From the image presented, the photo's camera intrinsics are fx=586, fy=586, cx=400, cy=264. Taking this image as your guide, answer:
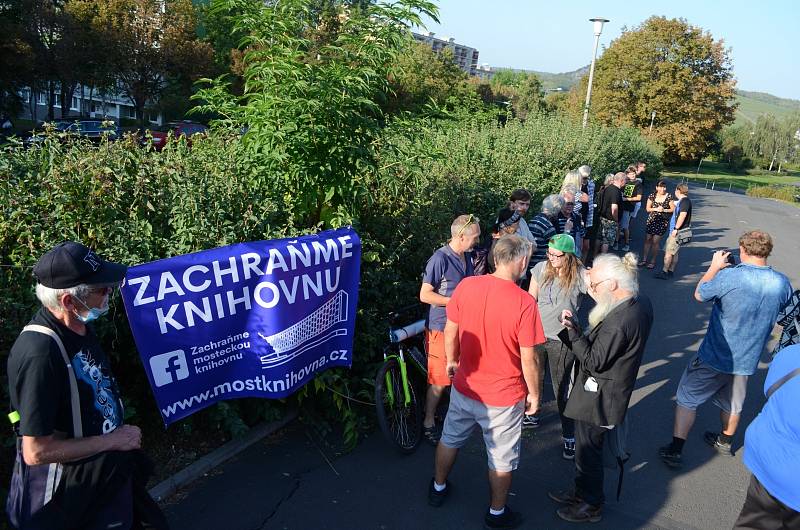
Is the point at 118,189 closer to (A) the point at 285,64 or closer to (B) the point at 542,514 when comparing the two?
(A) the point at 285,64

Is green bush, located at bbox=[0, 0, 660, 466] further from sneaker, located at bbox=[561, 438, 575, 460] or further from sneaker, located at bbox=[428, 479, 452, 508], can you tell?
sneaker, located at bbox=[561, 438, 575, 460]

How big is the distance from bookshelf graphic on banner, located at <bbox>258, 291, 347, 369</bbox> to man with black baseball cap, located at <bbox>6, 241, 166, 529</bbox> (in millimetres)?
1459

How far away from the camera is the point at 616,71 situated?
4653cm

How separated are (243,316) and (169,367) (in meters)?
0.55

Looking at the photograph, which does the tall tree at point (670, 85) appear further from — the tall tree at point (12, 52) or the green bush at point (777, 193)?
the tall tree at point (12, 52)

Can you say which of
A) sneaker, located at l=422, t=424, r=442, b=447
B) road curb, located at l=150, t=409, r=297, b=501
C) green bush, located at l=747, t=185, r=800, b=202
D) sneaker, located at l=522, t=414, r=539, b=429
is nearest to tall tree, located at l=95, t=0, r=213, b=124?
road curb, located at l=150, t=409, r=297, b=501

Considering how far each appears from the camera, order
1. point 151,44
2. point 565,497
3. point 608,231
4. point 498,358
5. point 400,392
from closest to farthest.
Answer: point 498,358 < point 565,497 < point 400,392 < point 608,231 < point 151,44

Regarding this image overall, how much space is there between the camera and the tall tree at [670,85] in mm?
45094

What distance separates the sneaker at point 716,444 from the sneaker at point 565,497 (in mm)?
1708

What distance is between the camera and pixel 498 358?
352cm

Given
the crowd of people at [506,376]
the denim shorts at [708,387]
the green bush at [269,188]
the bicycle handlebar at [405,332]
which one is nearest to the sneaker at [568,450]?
the crowd of people at [506,376]

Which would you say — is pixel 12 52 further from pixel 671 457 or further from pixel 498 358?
pixel 671 457

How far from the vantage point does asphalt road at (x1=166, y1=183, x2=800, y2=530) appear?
386 centimetres

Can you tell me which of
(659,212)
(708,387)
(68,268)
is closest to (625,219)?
(659,212)
